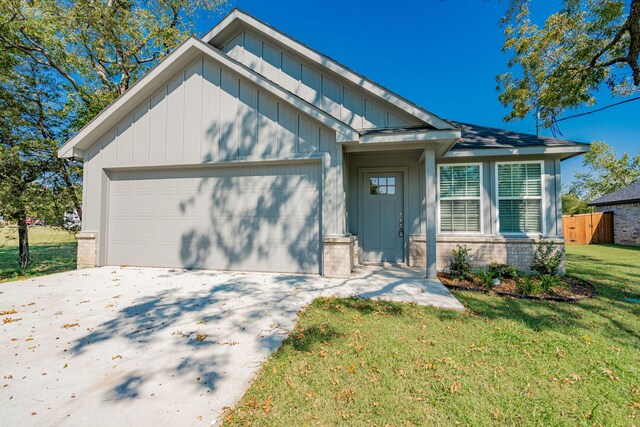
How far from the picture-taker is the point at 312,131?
6.07 m

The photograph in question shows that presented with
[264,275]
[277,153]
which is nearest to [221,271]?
[264,275]

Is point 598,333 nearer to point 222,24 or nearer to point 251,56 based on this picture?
point 251,56

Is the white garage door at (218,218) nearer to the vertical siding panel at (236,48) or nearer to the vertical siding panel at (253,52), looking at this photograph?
the vertical siding panel at (253,52)

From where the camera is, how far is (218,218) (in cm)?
663

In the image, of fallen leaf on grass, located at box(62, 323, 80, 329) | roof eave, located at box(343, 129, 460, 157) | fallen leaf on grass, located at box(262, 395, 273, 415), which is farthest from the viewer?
roof eave, located at box(343, 129, 460, 157)

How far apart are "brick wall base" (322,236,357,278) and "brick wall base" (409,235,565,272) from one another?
7.76 ft

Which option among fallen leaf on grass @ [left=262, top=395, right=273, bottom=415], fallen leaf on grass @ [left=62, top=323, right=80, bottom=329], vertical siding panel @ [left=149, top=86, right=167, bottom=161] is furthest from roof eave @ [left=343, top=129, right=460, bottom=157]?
fallen leaf on grass @ [left=62, top=323, right=80, bottom=329]

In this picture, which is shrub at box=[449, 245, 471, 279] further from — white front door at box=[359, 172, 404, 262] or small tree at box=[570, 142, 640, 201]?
small tree at box=[570, 142, 640, 201]

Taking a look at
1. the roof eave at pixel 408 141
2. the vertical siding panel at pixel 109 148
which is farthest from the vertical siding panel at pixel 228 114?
the vertical siding panel at pixel 109 148

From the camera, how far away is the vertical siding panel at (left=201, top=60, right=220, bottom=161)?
6.47 m

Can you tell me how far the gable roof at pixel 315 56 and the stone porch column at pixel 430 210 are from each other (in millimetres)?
765

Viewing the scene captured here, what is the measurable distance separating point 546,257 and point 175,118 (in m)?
9.75

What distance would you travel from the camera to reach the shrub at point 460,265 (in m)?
6.13

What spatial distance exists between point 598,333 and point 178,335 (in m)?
5.35
